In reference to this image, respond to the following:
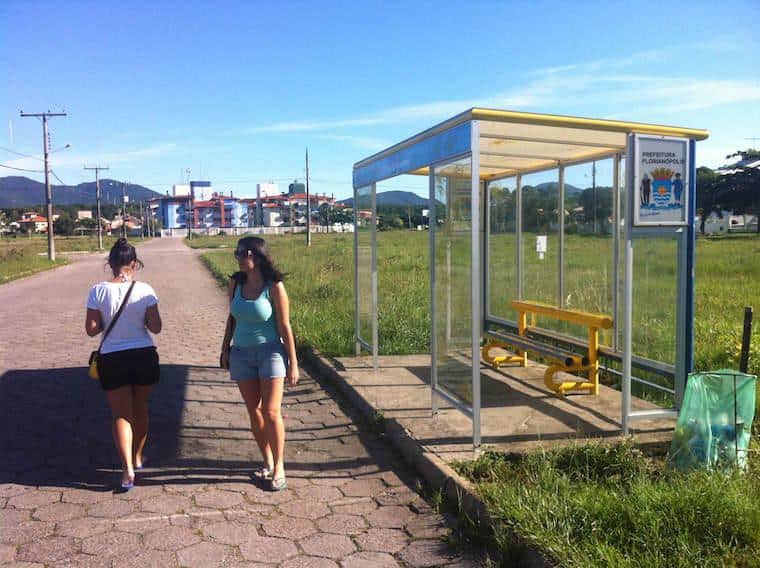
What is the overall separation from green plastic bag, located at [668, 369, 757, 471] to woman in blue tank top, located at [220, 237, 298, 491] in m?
2.55

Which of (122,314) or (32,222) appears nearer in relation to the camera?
(122,314)

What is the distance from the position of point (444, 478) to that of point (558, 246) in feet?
14.0

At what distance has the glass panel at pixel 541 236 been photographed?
323 inches

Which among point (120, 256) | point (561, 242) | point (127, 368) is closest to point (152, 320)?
point (127, 368)

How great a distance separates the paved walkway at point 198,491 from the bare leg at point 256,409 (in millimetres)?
273

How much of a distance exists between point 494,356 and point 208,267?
24.3 metres

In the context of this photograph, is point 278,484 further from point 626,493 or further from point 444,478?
point 626,493

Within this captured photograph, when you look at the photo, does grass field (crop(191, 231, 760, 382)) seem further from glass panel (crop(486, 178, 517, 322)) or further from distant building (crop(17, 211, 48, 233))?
distant building (crop(17, 211, 48, 233))

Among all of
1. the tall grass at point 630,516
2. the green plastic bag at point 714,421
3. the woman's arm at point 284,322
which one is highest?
the woman's arm at point 284,322

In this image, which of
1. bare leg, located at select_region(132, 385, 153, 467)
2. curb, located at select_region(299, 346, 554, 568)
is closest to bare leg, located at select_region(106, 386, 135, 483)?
bare leg, located at select_region(132, 385, 153, 467)

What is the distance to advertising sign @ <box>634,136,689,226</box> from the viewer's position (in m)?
5.30

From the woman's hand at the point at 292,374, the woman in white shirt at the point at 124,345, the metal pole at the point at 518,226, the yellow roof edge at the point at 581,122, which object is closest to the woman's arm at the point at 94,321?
the woman in white shirt at the point at 124,345

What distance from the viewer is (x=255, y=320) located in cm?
477

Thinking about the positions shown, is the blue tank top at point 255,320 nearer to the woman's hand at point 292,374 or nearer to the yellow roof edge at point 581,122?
the woman's hand at point 292,374
